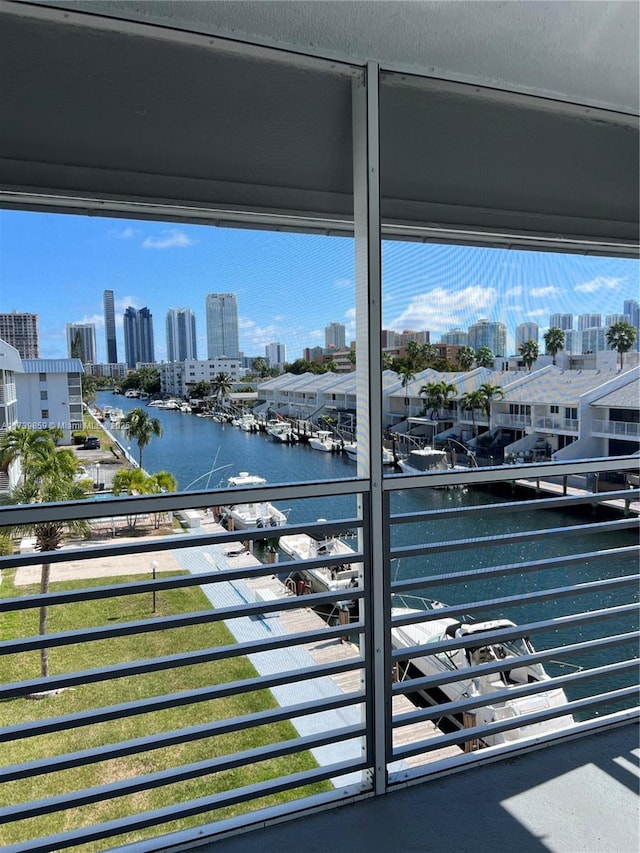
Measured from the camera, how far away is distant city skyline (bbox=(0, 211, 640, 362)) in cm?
168

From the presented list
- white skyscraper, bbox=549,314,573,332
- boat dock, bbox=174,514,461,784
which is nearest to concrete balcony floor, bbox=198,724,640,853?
boat dock, bbox=174,514,461,784

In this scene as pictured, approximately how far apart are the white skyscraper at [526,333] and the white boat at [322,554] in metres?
1.15

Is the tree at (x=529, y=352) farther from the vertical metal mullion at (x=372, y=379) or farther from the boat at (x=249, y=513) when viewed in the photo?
the boat at (x=249, y=513)

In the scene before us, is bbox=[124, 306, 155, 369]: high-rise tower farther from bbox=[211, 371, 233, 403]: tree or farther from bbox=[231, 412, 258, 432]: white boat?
bbox=[231, 412, 258, 432]: white boat

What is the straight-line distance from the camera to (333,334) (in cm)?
211

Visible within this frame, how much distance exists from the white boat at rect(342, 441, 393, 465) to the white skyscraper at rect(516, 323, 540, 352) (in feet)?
3.12

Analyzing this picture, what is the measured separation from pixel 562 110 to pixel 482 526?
1470mm

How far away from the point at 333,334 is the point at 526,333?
0.90m

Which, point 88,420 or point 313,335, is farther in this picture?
point 313,335

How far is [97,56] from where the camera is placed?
155 centimetres

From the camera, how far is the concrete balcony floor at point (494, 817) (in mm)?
1545

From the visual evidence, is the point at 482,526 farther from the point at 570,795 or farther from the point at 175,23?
the point at 175,23

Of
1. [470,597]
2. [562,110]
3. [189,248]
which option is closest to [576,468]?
[470,597]

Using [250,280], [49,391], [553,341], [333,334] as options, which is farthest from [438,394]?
[49,391]
